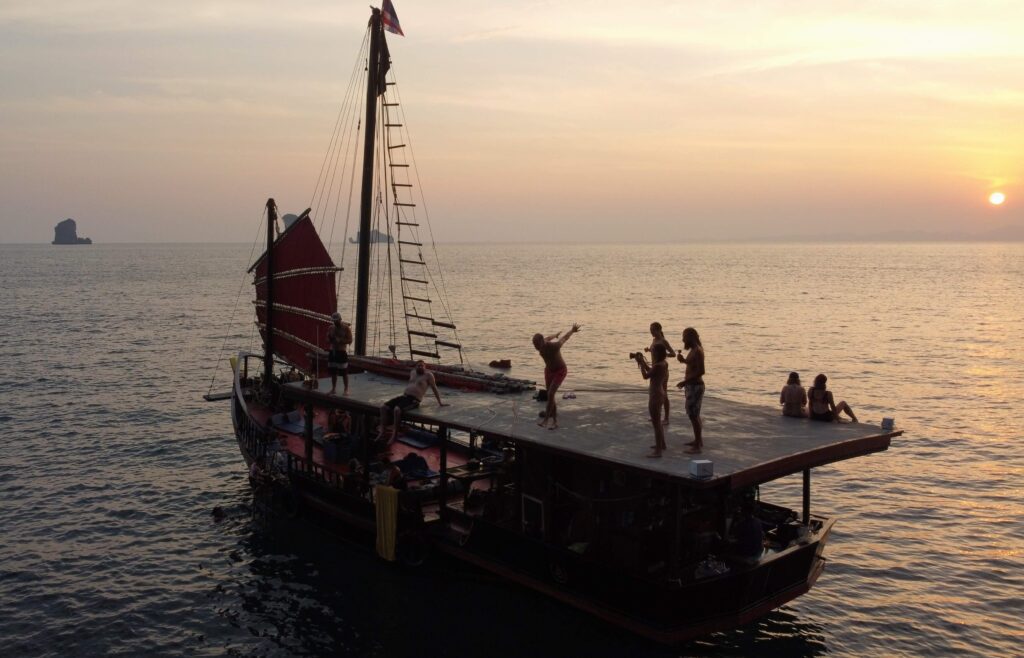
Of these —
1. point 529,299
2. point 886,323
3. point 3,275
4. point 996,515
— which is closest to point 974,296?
point 886,323

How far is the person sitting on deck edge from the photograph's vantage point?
16438 mm

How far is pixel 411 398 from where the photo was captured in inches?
696

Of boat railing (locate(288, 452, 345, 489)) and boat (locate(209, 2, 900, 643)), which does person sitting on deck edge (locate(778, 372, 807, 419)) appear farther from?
boat railing (locate(288, 452, 345, 489))

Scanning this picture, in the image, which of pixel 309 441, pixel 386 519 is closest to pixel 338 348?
pixel 309 441

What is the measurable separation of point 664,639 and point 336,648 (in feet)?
21.6

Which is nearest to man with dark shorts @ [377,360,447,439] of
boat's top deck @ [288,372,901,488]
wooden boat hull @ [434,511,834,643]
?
boat's top deck @ [288,372,901,488]

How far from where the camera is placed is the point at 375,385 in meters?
20.8

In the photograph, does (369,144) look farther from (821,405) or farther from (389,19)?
(821,405)

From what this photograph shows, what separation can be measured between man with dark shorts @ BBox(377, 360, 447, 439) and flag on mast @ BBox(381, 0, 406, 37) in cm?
1568

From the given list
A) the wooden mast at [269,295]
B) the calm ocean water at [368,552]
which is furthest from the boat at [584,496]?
the wooden mast at [269,295]

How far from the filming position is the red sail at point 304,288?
2780cm

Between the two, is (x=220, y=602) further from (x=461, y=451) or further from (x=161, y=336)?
(x=161, y=336)

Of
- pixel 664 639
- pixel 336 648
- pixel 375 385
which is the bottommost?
pixel 336 648

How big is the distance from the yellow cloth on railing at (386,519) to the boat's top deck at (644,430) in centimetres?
184
